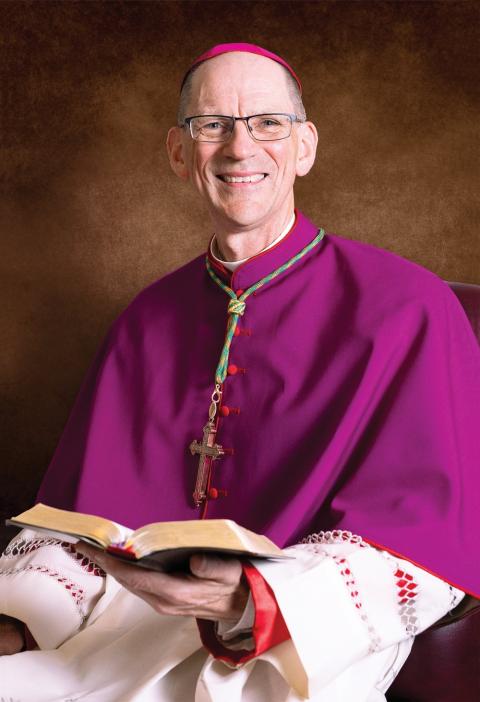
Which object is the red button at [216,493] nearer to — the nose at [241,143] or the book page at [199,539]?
the book page at [199,539]

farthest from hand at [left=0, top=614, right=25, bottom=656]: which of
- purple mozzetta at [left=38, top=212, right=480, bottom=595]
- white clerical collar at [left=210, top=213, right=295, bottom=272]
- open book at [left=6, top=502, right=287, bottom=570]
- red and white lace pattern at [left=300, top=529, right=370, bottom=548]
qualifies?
white clerical collar at [left=210, top=213, right=295, bottom=272]

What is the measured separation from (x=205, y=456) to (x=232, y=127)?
2.82 feet

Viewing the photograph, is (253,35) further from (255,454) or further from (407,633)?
(407,633)

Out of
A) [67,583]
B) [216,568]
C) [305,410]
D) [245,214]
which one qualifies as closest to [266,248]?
[245,214]

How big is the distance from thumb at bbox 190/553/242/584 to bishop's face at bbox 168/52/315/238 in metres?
1.05

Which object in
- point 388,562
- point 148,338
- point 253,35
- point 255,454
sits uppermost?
point 253,35

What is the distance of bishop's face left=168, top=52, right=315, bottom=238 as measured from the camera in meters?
2.42

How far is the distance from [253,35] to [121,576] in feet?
9.44

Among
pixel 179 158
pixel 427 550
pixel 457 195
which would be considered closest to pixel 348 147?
pixel 457 195

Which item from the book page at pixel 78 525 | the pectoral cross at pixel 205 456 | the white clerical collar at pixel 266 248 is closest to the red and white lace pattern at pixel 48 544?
the pectoral cross at pixel 205 456

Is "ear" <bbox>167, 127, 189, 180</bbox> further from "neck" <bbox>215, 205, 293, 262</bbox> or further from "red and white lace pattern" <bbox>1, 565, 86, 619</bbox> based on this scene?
"red and white lace pattern" <bbox>1, 565, 86, 619</bbox>

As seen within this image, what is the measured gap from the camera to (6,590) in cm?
221

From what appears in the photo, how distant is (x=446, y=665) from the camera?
7.35 feet

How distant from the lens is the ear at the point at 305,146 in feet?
8.44
